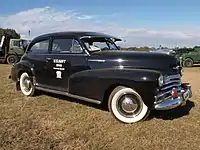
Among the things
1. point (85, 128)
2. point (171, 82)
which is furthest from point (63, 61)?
point (171, 82)

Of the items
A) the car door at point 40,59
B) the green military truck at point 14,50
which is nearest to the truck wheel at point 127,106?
the car door at point 40,59

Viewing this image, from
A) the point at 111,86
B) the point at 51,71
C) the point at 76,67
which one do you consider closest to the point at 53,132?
the point at 111,86

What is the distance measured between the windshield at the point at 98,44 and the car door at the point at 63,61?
0.20 metres

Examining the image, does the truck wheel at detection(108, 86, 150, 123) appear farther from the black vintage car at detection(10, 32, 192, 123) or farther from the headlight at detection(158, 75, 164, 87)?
the headlight at detection(158, 75, 164, 87)

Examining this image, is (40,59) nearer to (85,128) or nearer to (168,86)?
(85,128)

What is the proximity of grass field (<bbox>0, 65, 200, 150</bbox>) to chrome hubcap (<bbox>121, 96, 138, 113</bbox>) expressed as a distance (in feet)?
0.96

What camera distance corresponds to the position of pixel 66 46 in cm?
725

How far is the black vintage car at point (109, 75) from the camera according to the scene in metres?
5.63

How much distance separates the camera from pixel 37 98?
7957 millimetres

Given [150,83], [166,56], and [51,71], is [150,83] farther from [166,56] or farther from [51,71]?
[51,71]

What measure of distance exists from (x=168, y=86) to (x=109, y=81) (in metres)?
1.06

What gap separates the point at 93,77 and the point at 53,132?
1491 millimetres

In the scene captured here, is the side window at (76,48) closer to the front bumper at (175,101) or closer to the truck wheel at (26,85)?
the truck wheel at (26,85)

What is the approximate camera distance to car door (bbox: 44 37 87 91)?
679cm
